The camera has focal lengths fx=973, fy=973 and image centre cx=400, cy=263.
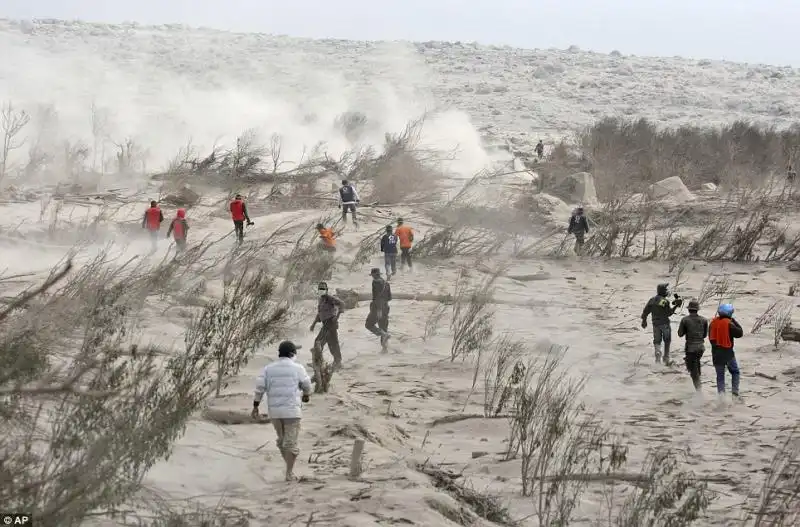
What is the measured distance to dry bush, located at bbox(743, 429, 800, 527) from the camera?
16.9 ft

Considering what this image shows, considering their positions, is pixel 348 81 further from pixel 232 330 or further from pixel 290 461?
pixel 290 461

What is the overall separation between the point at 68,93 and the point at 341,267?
50.2ft

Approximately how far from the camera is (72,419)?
485 centimetres

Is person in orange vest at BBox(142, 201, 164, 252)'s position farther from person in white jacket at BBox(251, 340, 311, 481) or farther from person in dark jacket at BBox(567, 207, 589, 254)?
person in white jacket at BBox(251, 340, 311, 481)

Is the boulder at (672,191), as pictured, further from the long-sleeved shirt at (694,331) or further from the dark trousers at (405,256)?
the long-sleeved shirt at (694,331)

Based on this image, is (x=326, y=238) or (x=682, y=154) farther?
(x=682, y=154)

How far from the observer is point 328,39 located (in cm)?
5869

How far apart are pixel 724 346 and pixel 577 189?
12601 millimetres

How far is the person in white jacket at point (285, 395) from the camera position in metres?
6.34

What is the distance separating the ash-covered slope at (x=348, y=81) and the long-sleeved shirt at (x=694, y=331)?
18.3 m

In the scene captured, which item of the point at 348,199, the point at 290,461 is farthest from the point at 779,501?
the point at 348,199

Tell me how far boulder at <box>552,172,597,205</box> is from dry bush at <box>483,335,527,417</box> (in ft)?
33.8

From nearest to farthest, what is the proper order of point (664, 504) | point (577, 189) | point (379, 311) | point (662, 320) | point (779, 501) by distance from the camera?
point (664, 504), point (779, 501), point (662, 320), point (379, 311), point (577, 189)

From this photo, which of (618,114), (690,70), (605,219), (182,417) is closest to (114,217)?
(605,219)
